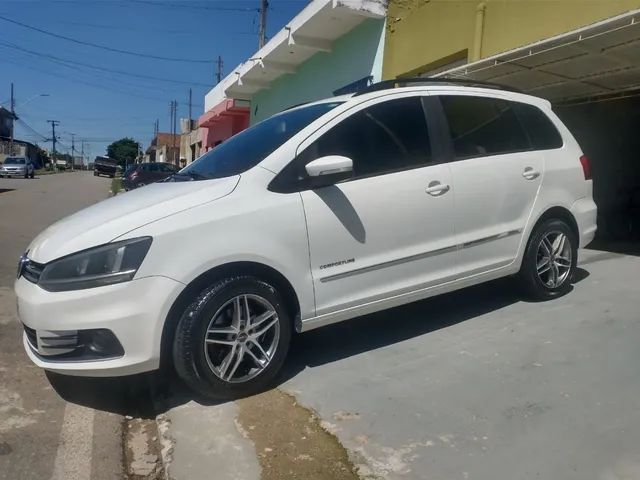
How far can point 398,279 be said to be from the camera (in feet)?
12.6

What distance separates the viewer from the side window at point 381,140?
12.2 ft

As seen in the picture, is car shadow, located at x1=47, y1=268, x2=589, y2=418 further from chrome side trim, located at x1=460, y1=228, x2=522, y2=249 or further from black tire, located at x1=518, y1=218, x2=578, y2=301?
chrome side trim, located at x1=460, y1=228, x2=522, y2=249

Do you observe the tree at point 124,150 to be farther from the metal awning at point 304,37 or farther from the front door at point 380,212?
the front door at point 380,212

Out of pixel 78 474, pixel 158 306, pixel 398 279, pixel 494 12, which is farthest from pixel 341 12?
pixel 78 474

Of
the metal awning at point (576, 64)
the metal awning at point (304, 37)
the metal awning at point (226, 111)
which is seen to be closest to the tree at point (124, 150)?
the metal awning at point (226, 111)

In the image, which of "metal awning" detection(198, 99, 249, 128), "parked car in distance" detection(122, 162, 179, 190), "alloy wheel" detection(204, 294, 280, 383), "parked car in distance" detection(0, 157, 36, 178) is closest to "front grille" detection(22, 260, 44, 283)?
"alloy wheel" detection(204, 294, 280, 383)

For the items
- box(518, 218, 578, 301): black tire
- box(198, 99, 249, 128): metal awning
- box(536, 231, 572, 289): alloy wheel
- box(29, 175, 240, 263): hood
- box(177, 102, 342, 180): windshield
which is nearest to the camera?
box(29, 175, 240, 263): hood

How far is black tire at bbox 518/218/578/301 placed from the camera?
4.62m

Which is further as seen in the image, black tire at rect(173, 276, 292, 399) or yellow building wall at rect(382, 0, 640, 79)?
yellow building wall at rect(382, 0, 640, 79)

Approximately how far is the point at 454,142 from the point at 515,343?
1490 millimetres

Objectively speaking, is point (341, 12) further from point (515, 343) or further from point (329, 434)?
point (329, 434)

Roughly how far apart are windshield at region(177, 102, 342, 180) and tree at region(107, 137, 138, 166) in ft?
358

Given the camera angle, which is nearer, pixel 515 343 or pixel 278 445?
pixel 278 445

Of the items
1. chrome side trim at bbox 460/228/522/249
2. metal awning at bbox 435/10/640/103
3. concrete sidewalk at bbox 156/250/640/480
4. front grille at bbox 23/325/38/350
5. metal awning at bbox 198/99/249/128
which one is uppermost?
metal awning at bbox 198/99/249/128
